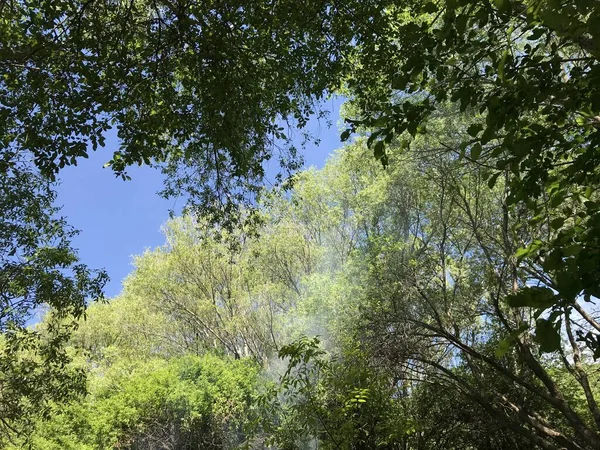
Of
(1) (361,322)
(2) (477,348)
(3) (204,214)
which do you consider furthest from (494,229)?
(3) (204,214)

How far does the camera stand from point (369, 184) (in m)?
12.0

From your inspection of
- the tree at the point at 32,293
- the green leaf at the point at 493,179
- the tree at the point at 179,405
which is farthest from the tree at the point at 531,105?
the tree at the point at 179,405

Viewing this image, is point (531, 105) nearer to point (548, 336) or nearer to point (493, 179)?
point (493, 179)

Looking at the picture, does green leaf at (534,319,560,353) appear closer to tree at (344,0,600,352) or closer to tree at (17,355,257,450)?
tree at (344,0,600,352)

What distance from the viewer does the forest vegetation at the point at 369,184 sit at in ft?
5.60

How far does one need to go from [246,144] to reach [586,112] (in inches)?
104

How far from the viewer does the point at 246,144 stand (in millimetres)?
4008

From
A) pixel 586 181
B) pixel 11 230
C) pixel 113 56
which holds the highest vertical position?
pixel 11 230

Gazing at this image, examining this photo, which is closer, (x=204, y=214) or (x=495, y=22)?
(x=495, y=22)

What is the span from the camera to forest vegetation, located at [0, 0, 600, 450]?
5.60 ft

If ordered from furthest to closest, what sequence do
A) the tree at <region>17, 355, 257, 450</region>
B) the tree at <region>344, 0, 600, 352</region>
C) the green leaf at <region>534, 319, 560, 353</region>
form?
the tree at <region>17, 355, 257, 450</region> < the tree at <region>344, 0, 600, 352</region> < the green leaf at <region>534, 319, 560, 353</region>

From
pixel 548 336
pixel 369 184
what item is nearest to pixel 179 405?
pixel 369 184

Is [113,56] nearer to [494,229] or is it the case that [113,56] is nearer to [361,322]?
[361,322]

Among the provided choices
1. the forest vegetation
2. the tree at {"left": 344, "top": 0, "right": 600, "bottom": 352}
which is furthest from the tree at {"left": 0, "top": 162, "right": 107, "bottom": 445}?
the tree at {"left": 344, "top": 0, "right": 600, "bottom": 352}
